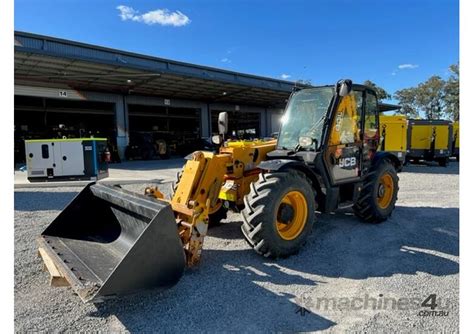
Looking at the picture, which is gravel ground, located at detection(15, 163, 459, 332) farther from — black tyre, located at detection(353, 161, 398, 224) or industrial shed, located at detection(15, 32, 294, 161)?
industrial shed, located at detection(15, 32, 294, 161)

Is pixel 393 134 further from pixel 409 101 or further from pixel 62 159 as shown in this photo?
pixel 409 101

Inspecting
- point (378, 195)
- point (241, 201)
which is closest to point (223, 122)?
point (241, 201)

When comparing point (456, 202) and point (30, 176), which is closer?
point (456, 202)

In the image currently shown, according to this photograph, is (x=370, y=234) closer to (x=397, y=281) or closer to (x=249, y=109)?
(x=397, y=281)

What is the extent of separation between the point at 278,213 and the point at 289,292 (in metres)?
1.10

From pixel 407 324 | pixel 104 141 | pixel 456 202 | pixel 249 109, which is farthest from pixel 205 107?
pixel 407 324

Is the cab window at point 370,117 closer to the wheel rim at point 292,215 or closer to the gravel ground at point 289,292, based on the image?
the gravel ground at point 289,292

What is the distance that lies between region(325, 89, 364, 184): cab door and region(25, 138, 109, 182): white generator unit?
355 inches

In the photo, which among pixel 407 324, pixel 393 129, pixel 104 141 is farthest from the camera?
pixel 393 129

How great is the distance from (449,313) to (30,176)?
12289 mm

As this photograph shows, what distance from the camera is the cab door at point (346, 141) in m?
5.08

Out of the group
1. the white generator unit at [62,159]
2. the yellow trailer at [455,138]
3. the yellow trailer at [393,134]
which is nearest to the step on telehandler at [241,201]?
the white generator unit at [62,159]

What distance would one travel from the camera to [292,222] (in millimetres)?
4520

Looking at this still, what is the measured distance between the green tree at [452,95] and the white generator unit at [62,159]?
57.4m
